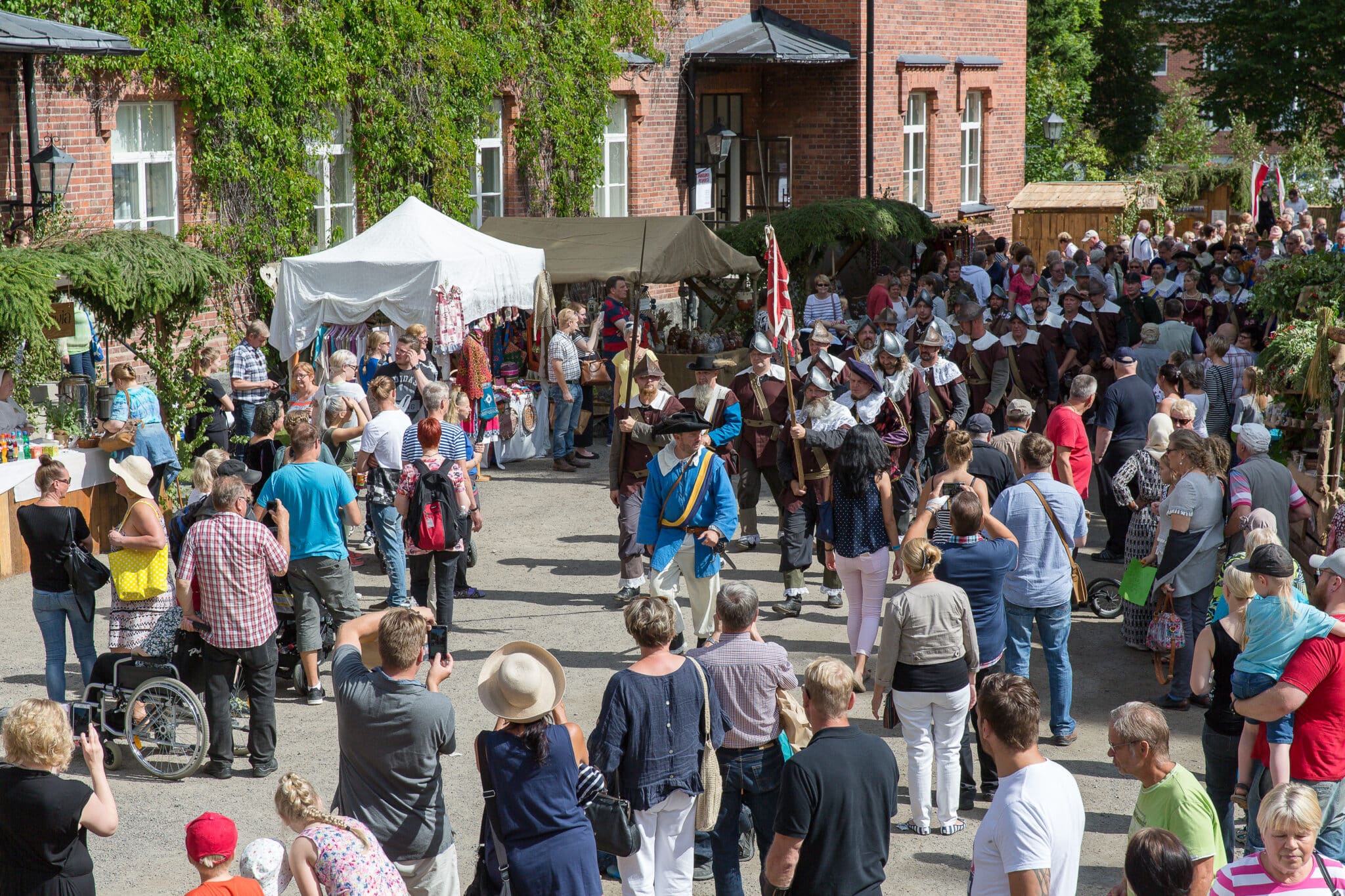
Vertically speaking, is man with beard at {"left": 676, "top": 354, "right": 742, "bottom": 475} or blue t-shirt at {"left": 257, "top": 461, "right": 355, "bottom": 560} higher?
man with beard at {"left": 676, "top": 354, "right": 742, "bottom": 475}

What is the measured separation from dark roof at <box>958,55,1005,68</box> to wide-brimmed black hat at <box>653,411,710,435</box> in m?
20.3

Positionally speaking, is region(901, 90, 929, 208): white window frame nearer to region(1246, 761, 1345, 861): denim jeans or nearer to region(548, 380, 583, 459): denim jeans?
region(548, 380, 583, 459): denim jeans

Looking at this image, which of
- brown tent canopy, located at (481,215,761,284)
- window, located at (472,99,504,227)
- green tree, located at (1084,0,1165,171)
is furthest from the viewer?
green tree, located at (1084,0,1165,171)

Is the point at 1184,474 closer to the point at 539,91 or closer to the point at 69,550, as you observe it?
the point at 69,550

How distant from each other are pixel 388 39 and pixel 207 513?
1082 centimetres

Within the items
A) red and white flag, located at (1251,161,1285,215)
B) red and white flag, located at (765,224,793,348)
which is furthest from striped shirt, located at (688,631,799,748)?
red and white flag, located at (1251,161,1285,215)

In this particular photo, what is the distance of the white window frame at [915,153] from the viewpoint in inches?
1021

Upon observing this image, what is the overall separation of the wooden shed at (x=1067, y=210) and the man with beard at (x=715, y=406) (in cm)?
2008

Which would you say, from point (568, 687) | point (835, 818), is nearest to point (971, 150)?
point (568, 687)

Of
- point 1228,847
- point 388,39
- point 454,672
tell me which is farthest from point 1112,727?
point 388,39

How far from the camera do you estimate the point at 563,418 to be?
1486 cm

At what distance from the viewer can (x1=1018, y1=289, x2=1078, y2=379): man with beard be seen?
44.4 ft

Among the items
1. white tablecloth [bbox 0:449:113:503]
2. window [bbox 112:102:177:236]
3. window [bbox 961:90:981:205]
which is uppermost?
window [bbox 961:90:981:205]

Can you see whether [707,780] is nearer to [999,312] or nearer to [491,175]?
[999,312]
